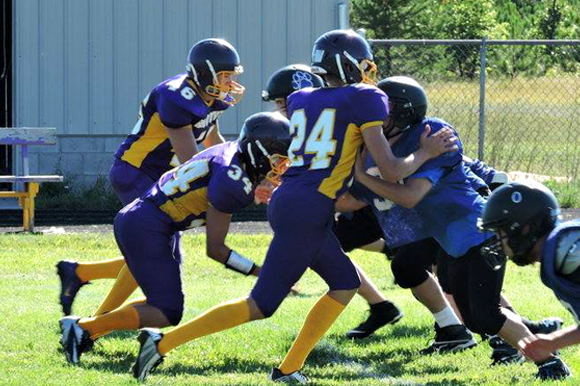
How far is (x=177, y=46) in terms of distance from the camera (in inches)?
621

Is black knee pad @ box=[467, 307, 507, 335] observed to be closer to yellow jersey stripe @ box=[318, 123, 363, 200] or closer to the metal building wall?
yellow jersey stripe @ box=[318, 123, 363, 200]

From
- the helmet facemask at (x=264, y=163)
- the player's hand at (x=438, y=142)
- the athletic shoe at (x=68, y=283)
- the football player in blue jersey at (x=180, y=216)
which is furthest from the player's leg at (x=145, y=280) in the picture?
the player's hand at (x=438, y=142)

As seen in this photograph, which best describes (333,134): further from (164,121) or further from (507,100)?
(507,100)

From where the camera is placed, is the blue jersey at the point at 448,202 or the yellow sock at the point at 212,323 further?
the blue jersey at the point at 448,202

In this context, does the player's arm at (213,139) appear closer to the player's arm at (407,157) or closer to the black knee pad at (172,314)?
the black knee pad at (172,314)

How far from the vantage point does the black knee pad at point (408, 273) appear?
23.2 ft

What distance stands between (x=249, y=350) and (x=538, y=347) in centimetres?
234

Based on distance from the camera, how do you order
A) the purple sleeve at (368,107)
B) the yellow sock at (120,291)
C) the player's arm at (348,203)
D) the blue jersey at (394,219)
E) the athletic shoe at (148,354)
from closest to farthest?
1. the purple sleeve at (368,107)
2. the athletic shoe at (148,354)
3. the blue jersey at (394,219)
4. the player's arm at (348,203)
5. the yellow sock at (120,291)

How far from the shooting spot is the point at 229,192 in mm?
6180

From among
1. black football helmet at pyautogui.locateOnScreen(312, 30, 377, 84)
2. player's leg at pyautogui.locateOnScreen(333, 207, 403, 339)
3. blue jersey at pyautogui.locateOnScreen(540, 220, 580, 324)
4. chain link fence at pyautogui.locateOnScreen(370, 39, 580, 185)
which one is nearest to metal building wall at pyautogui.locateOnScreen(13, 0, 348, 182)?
chain link fence at pyautogui.locateOnScreen(370, 39, 580, 185)

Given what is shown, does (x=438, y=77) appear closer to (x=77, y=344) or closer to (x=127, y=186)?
(x=127, y=186)

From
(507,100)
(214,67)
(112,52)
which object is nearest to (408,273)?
(214,67)

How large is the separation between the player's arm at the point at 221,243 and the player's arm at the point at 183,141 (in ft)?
3.63

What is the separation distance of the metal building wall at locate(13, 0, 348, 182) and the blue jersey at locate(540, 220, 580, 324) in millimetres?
11044
